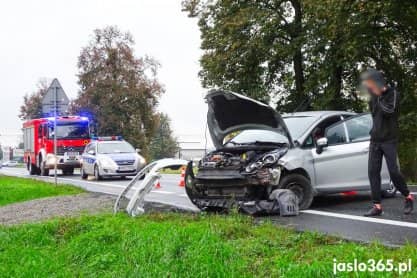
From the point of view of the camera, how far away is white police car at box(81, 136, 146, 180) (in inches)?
853

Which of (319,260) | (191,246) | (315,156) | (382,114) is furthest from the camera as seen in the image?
(315,156)

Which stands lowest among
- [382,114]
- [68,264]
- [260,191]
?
[68,264]

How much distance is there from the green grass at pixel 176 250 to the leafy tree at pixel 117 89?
146 feet

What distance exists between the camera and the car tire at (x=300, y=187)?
28.6ft

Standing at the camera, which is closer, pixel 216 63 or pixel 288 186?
pixel 288 186

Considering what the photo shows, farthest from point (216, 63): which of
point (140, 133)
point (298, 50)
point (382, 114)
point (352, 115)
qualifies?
point (140, 133)

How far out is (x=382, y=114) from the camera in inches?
300

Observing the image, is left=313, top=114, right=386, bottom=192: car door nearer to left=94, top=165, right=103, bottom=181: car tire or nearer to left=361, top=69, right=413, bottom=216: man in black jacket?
left=361, top=69, right=413, bottom=216: man in black jacket

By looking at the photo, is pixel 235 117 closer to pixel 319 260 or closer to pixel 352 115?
pixel 352 115

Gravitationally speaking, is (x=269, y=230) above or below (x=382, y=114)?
below

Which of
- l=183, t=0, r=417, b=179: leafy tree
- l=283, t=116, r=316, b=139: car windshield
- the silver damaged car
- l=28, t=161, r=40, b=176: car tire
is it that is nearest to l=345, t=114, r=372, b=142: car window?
the silver damaged car

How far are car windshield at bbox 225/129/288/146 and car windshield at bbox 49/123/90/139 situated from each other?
19.5 m

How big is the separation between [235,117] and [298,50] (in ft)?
52.9

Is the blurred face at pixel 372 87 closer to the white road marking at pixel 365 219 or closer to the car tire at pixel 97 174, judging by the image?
the white road marking at pixel 365 219
